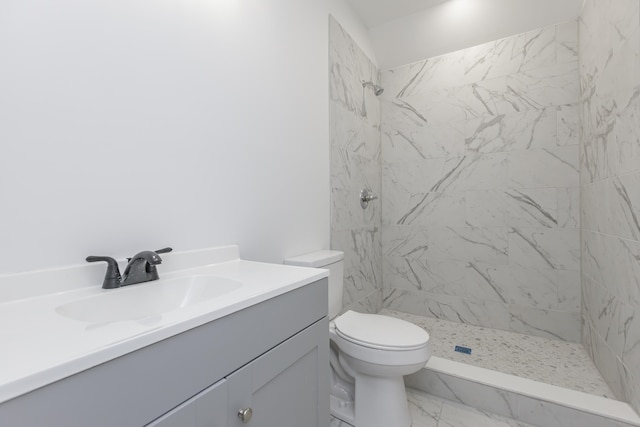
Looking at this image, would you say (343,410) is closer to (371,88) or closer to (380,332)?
(380,332)

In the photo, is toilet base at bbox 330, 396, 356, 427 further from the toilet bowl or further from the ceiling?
the ceiling

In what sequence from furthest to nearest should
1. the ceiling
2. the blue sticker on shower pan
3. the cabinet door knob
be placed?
1. the ceiling
2. the blue sticker on shower pan
3. the cabinet door knob

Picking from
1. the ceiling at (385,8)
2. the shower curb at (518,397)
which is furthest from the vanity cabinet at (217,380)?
the ceiling at (385,8)

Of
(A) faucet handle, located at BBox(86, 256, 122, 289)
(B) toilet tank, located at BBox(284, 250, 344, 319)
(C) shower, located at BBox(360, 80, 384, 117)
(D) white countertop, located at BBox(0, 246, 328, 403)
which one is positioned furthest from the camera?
(C) shower, located at BBox(360, 80, 384, 117)

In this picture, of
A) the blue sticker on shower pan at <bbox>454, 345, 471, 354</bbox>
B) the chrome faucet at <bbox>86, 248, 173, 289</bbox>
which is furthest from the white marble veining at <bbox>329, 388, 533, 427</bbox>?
the chrome faucet at <bbox>86, 248, 173, 289</bbox>

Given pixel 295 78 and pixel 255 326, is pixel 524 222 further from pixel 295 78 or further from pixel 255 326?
pixel 255 326

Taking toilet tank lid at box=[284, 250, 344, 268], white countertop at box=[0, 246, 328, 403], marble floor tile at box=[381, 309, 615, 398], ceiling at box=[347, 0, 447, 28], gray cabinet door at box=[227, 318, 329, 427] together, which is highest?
ceiling at box=[347, 0, 447, 28]

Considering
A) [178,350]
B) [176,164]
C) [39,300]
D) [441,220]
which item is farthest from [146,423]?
[441,220]

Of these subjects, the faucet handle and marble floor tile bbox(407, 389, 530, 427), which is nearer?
the faucet handle

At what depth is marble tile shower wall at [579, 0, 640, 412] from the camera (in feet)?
4.27

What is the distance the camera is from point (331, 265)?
166cm

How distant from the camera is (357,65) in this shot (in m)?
2.36

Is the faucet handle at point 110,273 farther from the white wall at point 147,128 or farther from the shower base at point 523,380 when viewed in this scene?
the shower base at point 523,380

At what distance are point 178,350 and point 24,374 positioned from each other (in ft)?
0.72
